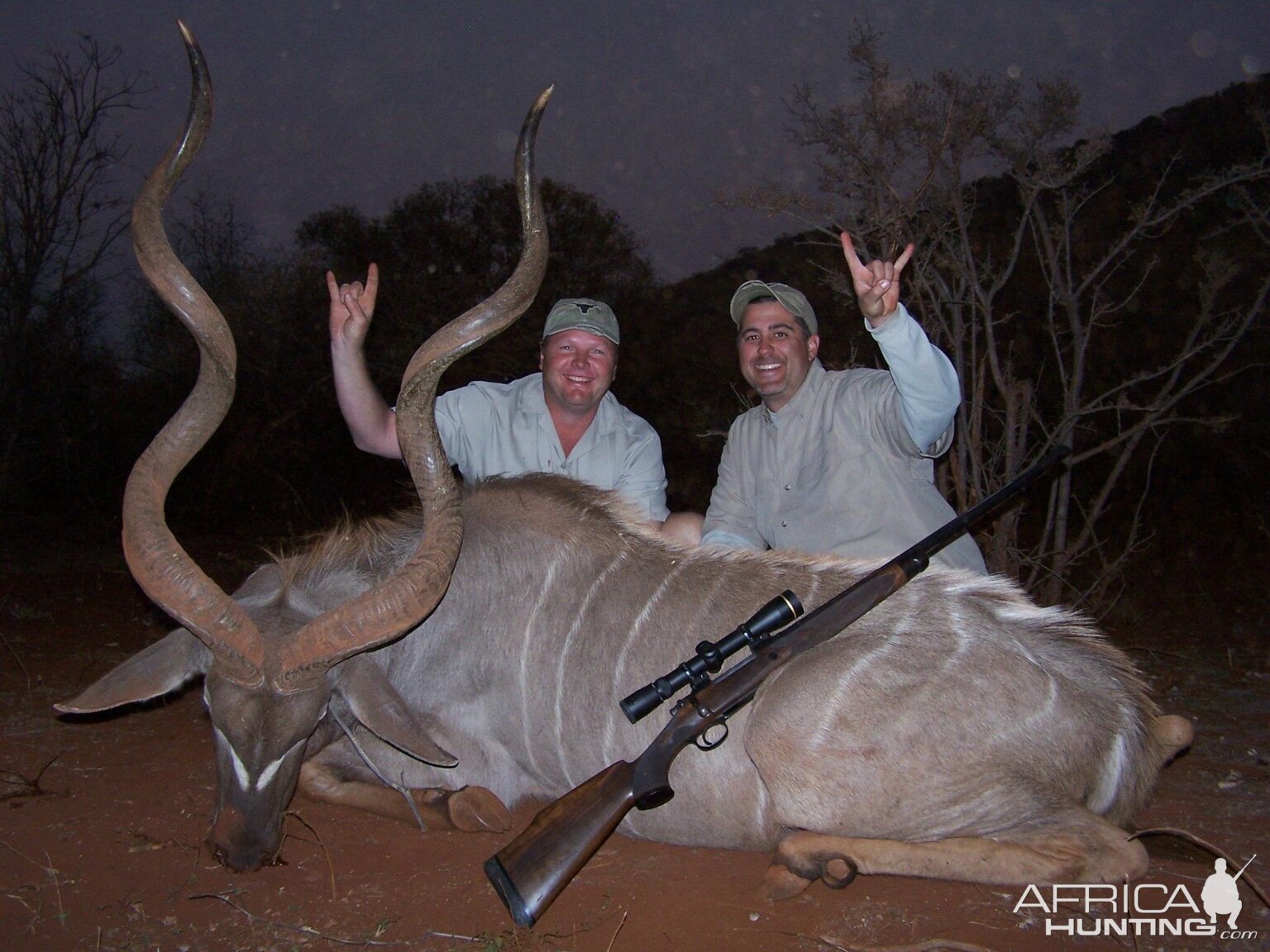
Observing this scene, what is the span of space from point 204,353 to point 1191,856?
3054mm

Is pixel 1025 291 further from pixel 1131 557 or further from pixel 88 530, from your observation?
pixel 88 530

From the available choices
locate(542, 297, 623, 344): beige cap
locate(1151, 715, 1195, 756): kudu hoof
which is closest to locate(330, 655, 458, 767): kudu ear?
locate(542, 297, 623, 344): beige cap

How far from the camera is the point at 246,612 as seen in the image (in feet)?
9.24

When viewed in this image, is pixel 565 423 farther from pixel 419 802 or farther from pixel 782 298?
pixel 419 802

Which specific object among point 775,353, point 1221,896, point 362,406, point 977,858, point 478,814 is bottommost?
point 1221,896

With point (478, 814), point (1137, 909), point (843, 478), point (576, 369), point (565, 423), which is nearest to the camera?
point (1137, 909)

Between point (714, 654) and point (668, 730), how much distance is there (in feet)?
0.76

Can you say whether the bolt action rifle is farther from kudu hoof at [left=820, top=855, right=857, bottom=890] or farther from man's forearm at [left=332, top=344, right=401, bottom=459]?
man's forearm at [left=332, top=344, right=401, bottom=459]

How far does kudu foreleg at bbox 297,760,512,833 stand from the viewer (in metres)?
3.01

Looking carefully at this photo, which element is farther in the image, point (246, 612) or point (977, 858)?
point (246, 612)

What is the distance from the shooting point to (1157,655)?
5.35m

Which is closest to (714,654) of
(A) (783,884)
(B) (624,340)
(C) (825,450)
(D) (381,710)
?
(A) (783,884)

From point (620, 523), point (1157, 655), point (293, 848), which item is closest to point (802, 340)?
point (620, 523)

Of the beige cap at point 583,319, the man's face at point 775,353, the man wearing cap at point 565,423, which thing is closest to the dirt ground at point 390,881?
the man wearing cap at point 565,423
